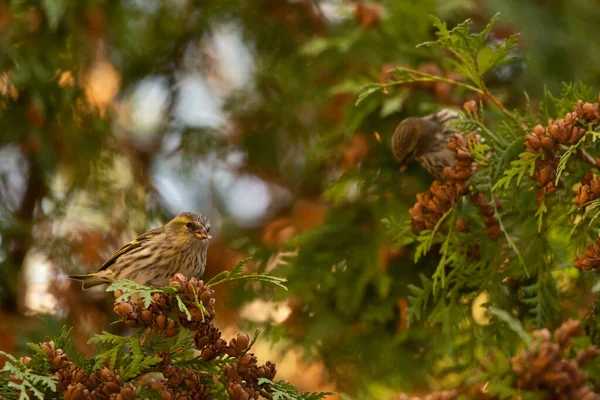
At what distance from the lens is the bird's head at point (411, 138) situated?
10.1ft

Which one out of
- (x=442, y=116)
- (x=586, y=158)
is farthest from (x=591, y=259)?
(x=442, y=116)

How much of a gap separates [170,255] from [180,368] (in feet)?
2.19

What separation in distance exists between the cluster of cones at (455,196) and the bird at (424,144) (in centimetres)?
54

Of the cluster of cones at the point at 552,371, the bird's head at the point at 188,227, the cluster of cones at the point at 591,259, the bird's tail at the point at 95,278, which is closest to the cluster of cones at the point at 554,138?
the cluster of cones at the point at 591,259

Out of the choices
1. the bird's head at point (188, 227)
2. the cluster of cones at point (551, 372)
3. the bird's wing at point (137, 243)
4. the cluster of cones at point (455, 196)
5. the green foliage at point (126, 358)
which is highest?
the bird's wing at point (137, 243)

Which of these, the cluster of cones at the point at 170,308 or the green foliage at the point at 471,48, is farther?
the green foliage at the point at 471,48

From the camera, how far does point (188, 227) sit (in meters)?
2.66

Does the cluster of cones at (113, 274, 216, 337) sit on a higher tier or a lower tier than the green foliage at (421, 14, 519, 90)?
lower

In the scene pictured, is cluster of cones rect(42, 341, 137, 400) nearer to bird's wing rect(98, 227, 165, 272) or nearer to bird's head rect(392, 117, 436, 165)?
bird's wing rect(98, 227, 165, 272)

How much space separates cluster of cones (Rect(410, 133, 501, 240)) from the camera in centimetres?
236

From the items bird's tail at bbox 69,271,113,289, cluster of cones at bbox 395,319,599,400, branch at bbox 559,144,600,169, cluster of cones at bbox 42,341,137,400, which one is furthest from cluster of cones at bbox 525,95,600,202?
bird's tail at bbox 69,271,113,289

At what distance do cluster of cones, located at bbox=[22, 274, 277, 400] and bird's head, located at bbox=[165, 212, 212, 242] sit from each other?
581 mm

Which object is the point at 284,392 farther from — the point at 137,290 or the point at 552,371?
the point at 552,371

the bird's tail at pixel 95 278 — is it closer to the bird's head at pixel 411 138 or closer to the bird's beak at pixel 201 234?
the bird's beak at pixel 201 234
